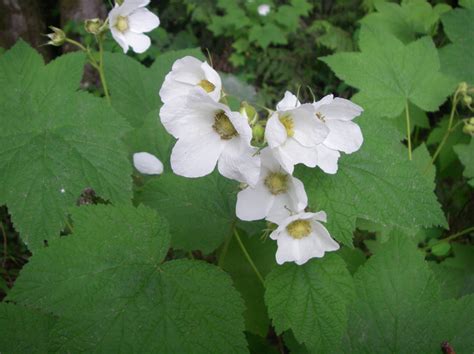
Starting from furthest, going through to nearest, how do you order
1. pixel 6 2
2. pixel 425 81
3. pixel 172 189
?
pixel 6 2 → pixel 425 81 → pixel 172 189

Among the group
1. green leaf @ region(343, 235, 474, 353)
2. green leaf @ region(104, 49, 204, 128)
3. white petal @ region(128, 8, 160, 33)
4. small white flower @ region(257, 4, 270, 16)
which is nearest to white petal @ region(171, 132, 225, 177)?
green leaf @ region(343, 235, 474, 353)

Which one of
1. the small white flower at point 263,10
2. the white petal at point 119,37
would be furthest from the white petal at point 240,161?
the small white flower at point 263,10

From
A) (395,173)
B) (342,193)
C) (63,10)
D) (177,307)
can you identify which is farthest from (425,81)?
(63,10)

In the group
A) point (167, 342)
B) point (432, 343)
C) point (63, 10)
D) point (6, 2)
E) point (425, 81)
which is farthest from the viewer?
point (63, 10)

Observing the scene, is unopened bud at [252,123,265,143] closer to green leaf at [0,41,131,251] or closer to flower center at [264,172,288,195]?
flower center at [264,172,288,195]

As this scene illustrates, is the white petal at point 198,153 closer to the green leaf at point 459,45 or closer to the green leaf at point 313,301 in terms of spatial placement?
the green leaf at point 313,301

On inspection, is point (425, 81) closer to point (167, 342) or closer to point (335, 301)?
point (335, 301)
